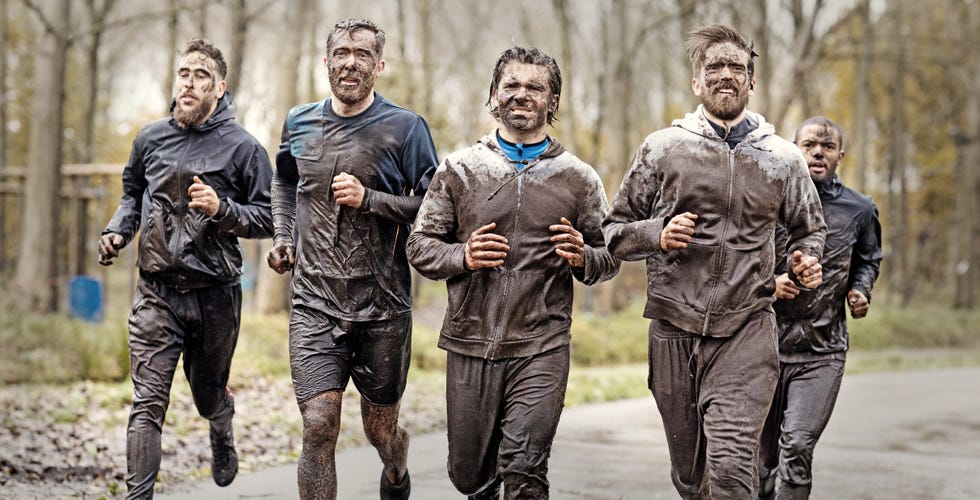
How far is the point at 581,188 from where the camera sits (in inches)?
228

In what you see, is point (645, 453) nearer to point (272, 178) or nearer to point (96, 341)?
point (272, 178)

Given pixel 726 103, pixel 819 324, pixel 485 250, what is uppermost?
pixel 726 103

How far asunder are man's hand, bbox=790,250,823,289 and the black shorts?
2031 mm

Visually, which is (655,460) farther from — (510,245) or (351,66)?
(351,66)

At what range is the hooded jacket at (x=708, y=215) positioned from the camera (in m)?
5.61

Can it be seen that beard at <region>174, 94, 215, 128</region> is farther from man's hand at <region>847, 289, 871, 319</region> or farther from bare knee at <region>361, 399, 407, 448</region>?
man's hand at <region>847, 289, 871, 319</region>

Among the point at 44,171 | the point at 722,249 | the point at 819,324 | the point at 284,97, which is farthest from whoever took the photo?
the point at 284,97

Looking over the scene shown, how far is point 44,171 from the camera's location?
1864cm

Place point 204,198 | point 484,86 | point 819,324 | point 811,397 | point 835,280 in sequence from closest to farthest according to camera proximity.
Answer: point 204,198 < point 811,397 < point 819,324 < point 835,280 < point 484,86

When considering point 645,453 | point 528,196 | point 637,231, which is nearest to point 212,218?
point 528,196

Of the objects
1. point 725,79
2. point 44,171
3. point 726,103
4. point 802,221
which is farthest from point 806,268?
point 44,171

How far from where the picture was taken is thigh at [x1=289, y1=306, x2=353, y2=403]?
6125mm

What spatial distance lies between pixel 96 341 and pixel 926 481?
9295 mm

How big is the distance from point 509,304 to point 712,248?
0.95 metres
